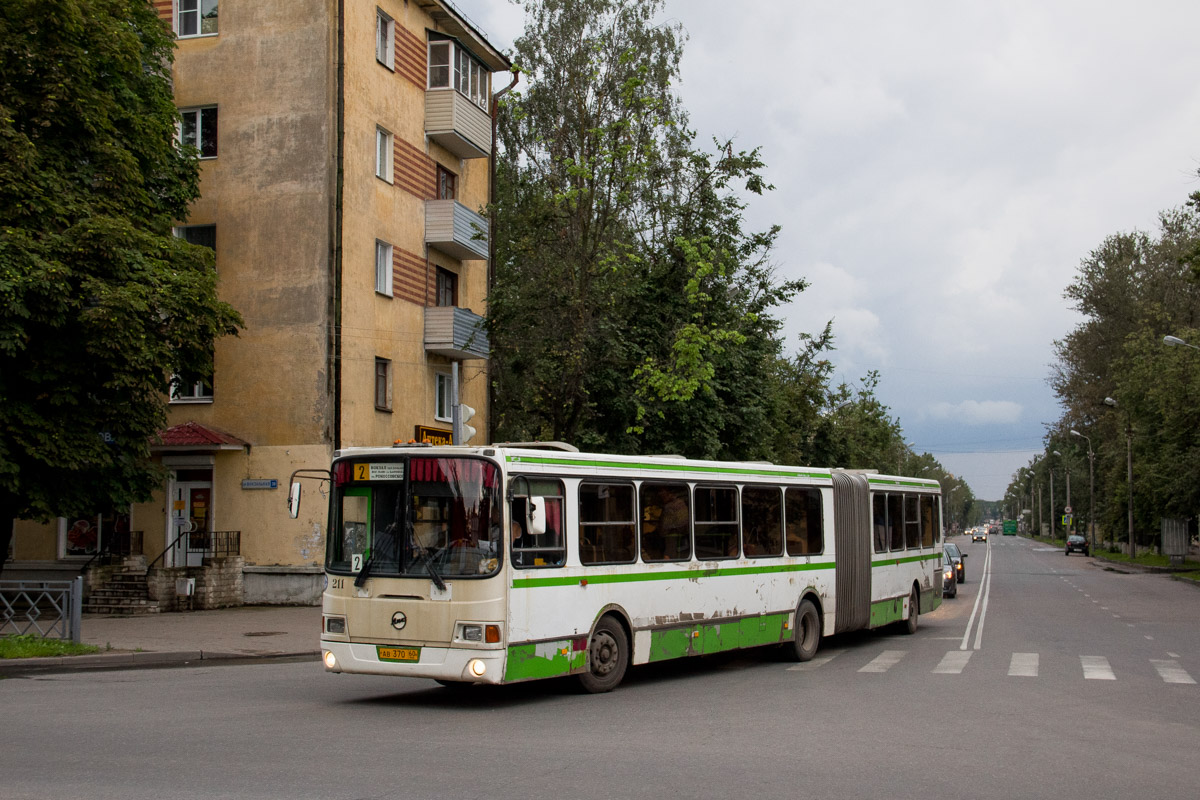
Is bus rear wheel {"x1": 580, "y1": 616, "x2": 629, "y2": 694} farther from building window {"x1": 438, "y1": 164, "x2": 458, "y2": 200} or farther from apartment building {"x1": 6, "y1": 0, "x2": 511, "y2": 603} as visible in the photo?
building window {"x1": 438, "y1": 164, "x2": 458, "y2": 200}

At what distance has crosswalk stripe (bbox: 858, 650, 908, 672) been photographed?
16.0 metres

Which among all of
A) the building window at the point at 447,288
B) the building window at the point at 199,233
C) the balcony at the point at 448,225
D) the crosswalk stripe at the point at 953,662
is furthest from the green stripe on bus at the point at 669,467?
the building window at the point at 447,288

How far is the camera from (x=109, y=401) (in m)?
22.3

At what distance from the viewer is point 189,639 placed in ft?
64.0

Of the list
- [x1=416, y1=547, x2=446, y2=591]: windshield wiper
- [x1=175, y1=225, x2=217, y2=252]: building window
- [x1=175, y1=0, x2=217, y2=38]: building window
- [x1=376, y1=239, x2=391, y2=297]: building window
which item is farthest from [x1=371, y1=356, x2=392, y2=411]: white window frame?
[x1=416, y1=547, x2=446, y2=591]: windshield wiper

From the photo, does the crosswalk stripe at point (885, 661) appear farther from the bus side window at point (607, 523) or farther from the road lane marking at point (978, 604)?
the bus side window at point (607, 523)

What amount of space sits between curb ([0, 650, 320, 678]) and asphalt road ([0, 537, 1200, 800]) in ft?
2.10

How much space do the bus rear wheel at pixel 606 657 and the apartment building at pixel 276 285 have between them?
1598cm

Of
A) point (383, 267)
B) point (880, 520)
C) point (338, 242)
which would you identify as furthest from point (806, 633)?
point (383, 267)

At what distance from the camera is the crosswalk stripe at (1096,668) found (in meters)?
15.2

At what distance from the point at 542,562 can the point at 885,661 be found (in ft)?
23.0

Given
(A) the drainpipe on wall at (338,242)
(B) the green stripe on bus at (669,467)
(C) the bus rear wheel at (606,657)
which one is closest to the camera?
(B) the green stripe on bus at (669,467)

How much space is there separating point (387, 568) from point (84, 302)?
11704mm

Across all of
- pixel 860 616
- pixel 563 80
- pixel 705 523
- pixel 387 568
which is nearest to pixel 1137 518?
pixel 563 80
